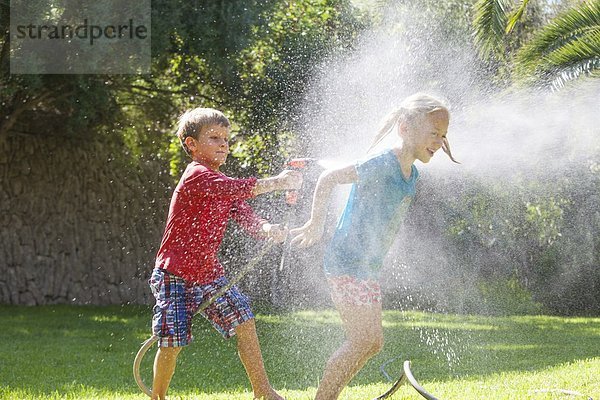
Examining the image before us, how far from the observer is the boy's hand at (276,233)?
4090mm

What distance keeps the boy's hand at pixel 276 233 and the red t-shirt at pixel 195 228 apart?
0.63 ft

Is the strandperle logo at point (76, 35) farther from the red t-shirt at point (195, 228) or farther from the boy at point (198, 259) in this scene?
the red t-shirt at point (195, 228)

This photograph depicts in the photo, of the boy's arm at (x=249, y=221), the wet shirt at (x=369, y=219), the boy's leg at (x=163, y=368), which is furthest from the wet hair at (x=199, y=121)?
the boy's leg at (x=163, y=368)

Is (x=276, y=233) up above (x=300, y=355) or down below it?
above

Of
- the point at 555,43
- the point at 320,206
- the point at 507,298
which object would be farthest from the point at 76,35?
the point at 507,298

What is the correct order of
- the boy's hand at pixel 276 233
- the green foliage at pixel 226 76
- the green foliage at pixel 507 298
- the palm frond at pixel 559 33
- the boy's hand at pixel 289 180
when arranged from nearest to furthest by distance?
the boy's hand at pixel 289 180 → the boy's hand at pixel 276 233 → the palm frond at pixel 559 33 → the green foliage at pixel 226 76 → the green foliage at pixel 507 298

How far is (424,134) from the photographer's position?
410cm

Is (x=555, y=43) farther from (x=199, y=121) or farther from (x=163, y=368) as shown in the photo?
(x=163, y=368)

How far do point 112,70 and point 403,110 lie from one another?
7.93m

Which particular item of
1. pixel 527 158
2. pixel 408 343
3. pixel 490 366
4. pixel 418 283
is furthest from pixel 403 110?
pixel 418 283

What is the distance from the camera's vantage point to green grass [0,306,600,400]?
19.6 feet

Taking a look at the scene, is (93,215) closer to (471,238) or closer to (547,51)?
(471,238)

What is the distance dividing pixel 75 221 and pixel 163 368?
9660 mm

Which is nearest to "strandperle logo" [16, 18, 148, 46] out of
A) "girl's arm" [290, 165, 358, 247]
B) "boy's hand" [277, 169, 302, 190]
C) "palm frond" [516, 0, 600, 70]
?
"palm frond" [516, 0, 600, 70]
